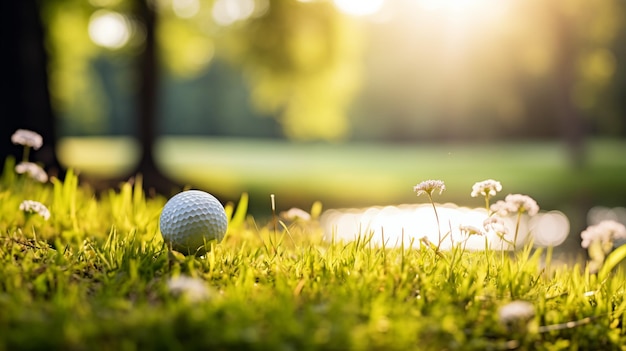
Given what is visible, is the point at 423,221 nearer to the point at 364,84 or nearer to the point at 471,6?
the point at 471,6

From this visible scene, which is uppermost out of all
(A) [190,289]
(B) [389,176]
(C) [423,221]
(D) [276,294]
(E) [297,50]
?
(E) [297,50]

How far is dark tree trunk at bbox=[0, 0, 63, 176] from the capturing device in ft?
30.3

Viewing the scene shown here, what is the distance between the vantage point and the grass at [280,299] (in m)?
2.18

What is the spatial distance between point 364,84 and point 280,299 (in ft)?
156

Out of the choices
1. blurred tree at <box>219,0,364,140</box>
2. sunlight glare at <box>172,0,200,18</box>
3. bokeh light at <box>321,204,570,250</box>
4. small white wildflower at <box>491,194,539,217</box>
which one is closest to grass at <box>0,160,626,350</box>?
small white wildflower at <box>491,194,539,217</box>

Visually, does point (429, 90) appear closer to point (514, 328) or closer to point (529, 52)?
point (529, 52)

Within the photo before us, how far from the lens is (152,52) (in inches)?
593

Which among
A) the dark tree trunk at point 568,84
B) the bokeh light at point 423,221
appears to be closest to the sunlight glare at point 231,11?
the bokeh light at point 423,221

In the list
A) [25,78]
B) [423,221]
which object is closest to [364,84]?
[423,221]

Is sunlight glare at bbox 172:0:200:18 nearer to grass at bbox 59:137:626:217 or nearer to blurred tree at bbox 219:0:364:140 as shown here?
blurred tree at bbox 219:0:364:140

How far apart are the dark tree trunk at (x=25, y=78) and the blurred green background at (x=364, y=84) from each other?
1.75 feet

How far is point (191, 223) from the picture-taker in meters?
3.19

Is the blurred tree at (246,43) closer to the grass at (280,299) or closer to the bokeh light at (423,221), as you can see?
the bokeh light at (423,221)

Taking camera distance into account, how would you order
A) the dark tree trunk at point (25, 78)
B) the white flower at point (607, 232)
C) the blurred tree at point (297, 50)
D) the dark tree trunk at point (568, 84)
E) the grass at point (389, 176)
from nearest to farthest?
the white flower at point (607, 232)
the dark tree trunk at point (25, 78)
the blurred tree at point (297, 50)
the grass at point (389, 176)
the dark tree trunk at point (568, 84)
